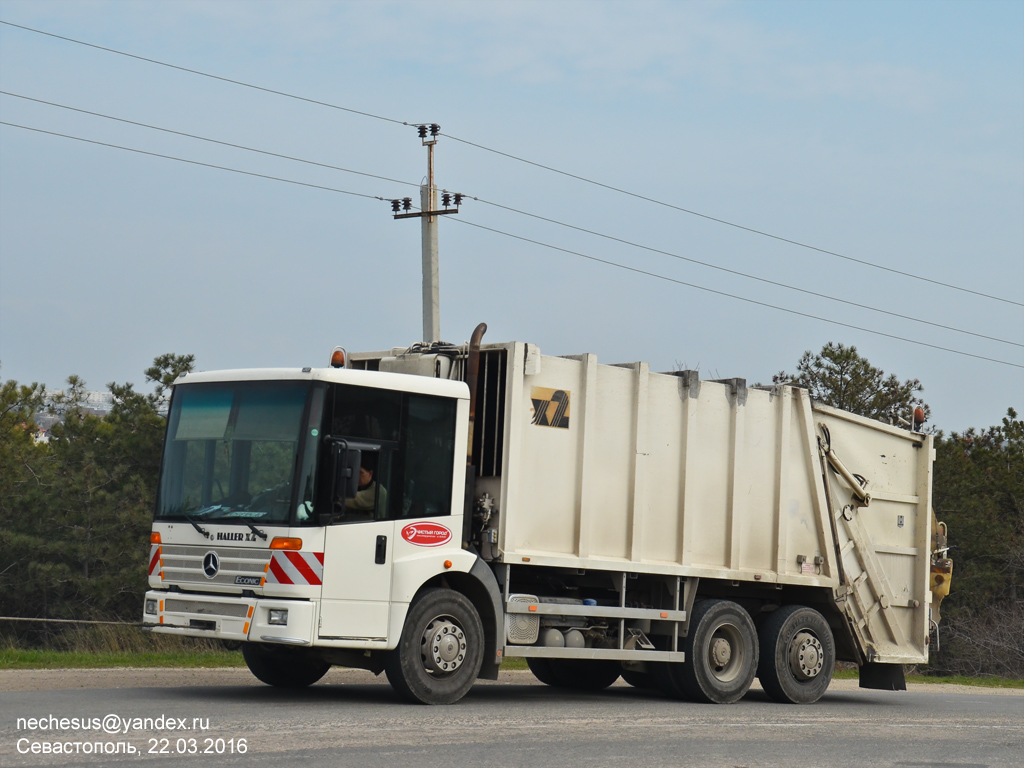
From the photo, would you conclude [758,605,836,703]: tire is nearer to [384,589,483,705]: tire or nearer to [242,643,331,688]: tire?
[384,589,483,705]: tire

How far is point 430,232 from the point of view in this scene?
28.0m

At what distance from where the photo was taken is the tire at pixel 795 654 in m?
13.3

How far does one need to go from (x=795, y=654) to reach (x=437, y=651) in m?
4.64

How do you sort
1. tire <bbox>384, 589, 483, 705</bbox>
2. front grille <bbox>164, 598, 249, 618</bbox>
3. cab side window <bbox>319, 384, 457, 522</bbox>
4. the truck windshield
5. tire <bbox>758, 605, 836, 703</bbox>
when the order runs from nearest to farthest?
front grille <bbox>164, 598, 249, 618</bbox> → the truck windshield → cab side window <bbox>319, 384, 457, 522</bbox> → tire <bbox>384, 589, 483, 705</bbox> → tire <bbox>758, 605, 836, 703</bbox>

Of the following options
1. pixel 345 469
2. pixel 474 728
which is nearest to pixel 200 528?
pixel 345 469

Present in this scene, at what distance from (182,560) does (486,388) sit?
3.07 m

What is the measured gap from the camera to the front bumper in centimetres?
986

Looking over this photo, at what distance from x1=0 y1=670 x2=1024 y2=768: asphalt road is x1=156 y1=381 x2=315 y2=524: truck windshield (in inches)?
62.2

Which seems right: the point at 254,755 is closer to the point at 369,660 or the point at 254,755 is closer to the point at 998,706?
the point at 369,660

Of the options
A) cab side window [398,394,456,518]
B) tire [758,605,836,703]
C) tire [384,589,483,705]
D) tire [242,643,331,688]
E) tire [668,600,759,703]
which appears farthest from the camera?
tire [758,605,836,703]

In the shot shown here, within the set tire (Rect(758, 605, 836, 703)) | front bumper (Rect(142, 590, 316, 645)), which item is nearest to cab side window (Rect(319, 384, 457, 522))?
front bumper (Rect(142, 590, 316, 645))

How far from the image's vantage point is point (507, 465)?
11273 mm

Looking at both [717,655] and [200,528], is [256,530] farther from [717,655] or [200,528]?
[717,655]

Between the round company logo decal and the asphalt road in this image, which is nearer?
the asphalt road
